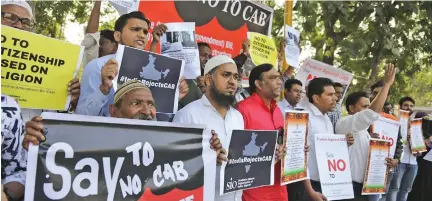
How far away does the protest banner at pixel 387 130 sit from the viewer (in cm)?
560

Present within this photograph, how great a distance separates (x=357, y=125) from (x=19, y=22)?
10.6 feet

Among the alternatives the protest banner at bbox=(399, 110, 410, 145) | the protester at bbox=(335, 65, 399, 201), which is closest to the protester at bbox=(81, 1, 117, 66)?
the protester at bbox=(335, 65, 399, 201)

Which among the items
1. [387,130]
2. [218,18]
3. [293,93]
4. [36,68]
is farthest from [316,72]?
[36,68]

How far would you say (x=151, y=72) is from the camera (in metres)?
3.59

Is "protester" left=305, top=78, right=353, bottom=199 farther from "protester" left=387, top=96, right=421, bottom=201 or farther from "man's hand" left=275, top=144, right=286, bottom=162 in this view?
"protester" left=387, top=96, right=421, bottom=201

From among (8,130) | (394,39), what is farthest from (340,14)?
(8,130)

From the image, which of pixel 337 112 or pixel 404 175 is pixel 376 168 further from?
pixel 404 175

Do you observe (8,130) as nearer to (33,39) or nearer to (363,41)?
(33,39)

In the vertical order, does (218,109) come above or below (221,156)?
above

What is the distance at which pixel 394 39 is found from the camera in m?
7.62

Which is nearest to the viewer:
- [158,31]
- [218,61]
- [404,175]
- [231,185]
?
[231,185]

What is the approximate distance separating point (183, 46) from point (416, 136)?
4.50 m

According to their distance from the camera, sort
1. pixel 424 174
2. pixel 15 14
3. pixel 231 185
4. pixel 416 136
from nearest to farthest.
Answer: pixel 15 14 < pixel 231 185 < pixel 416 136 < pixel 424 174

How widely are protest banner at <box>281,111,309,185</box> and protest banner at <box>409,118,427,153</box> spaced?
347 cm
